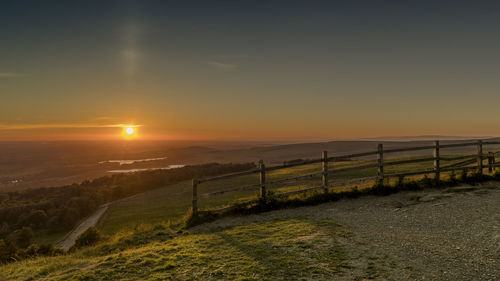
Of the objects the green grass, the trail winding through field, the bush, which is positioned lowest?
the trail winding through field

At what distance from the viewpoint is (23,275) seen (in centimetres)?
779

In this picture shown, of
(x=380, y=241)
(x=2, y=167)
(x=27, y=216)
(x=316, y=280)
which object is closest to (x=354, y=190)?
(x=380, y=241)

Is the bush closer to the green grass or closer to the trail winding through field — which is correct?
the green grass

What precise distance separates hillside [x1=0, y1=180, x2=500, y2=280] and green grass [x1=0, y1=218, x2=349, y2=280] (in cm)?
2

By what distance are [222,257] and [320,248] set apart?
240 centimetres

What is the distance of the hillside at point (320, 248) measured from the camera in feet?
19.0

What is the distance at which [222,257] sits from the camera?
700 centimetres

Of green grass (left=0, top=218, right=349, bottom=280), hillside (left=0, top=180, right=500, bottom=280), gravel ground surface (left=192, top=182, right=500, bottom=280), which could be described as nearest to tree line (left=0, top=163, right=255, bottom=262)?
green grass (left=0, top=218, right=349, bottom=280)

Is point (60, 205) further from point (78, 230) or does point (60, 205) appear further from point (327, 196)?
point (327, 196)

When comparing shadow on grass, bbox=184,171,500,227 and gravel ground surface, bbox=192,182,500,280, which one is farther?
shadow on grass, bbox=184,171,500,227

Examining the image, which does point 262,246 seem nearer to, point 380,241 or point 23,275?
point 380,241

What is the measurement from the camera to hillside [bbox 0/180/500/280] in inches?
228

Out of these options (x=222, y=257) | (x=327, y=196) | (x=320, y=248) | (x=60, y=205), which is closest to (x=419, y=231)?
(x=320, y=248)

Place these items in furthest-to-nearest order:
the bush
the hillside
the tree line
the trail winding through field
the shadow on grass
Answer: the tree line
the trail winding through field
the bush
the shadow on grass
the hillside
